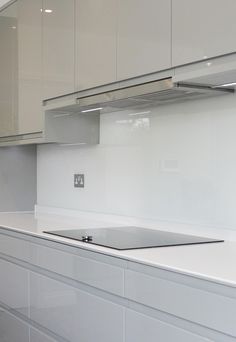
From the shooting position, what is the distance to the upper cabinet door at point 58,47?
3377mm

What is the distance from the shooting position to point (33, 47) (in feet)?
12.7

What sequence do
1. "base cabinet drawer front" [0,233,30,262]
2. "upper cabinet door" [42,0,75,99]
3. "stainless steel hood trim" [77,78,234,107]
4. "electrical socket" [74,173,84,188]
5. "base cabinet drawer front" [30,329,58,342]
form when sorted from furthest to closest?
"electrical socket" [74,173,84,188]
"upper cabinet door" [42,0,75,99]
"base cabinet drawer front" [0,233,30,262]
"base cabinet drawer front" [30,329,58,342]
"stainless steel hood trim" [77,78,234,107]

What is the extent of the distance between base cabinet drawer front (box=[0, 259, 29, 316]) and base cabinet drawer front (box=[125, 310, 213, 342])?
1117 mm

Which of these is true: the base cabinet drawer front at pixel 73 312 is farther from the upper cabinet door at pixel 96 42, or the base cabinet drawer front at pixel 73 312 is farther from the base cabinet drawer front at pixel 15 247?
the upper cabinet door at pixel 96 42

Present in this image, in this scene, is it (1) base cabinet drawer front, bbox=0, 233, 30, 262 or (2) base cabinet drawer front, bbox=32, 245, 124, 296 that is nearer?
(2) base cabinet drawer front, bbox=32, 245, 124, 296

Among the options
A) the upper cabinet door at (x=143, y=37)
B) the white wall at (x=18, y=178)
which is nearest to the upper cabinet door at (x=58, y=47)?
the upper cabinet door at (x=143, y=37)

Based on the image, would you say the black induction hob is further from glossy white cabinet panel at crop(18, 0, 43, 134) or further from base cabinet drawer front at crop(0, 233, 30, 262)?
glossy white cabinet panel at crop(18, 0, 43, 134)

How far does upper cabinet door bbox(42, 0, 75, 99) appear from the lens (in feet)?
11.1

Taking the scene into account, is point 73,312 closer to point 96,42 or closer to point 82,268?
point 82,268

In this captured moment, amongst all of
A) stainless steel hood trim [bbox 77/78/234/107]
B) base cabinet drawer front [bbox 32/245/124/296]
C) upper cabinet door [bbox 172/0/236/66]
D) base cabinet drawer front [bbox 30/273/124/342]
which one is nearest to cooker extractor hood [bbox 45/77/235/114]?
stainless steel hood trim [bbox 77/78/234/107]

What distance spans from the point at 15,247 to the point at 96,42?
1.32 m

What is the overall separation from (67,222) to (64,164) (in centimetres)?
66

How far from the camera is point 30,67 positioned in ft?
12.8

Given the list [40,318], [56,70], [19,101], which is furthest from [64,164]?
[40,318]
